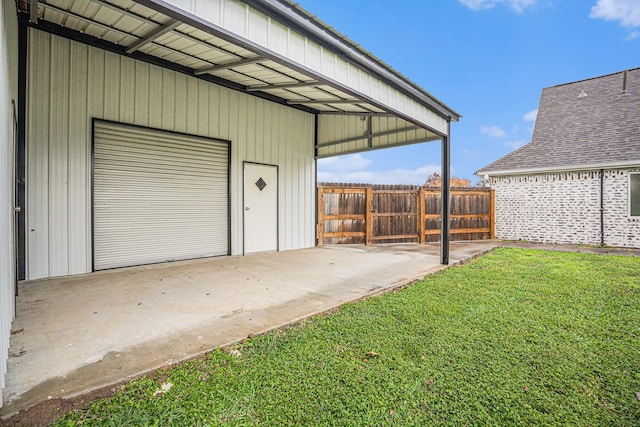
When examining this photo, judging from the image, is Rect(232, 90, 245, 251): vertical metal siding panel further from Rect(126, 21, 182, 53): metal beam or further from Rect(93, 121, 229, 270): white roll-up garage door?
Rect(126, 21, 182, 53): metal beam

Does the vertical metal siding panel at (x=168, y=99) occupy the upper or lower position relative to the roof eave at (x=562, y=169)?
upper

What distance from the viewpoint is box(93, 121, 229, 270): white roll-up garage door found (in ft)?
16.6

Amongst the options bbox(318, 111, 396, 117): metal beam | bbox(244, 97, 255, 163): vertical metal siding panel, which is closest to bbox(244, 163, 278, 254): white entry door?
bbox(244, 97, 255, 163): vertical metal siding panel

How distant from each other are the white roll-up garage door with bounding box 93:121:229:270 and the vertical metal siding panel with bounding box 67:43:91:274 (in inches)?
5.6

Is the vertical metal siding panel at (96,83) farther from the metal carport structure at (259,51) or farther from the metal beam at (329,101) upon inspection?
the metal beam at (329,101)

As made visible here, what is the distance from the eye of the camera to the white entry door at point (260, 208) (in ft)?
23.1

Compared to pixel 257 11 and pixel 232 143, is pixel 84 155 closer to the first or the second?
pixel 232 143

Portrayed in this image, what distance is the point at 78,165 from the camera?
186 inches

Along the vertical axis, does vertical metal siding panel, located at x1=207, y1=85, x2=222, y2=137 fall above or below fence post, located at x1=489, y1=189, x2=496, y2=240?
above

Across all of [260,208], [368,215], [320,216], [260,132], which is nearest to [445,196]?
[368,215]

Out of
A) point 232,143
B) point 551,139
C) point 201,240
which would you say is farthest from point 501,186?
point 201,240

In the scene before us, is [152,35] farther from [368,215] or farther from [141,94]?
[368,215]

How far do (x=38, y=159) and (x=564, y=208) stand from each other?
1280 cm

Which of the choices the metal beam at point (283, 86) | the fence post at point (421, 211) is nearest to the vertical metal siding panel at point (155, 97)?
the metal beam at point (283, 86)
